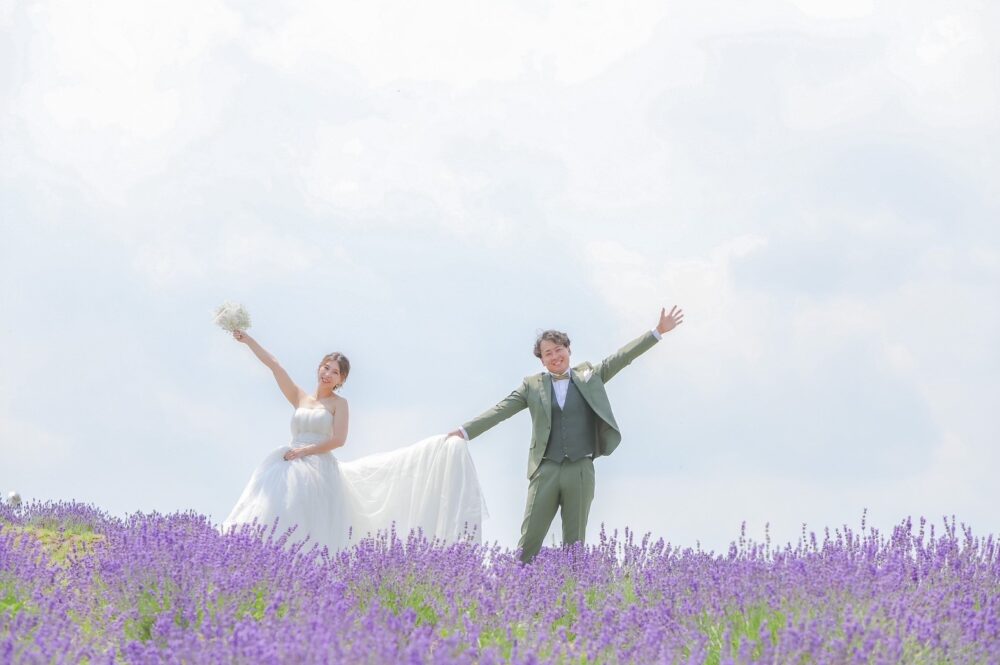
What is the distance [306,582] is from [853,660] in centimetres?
198

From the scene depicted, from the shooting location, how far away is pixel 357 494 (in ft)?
22.9

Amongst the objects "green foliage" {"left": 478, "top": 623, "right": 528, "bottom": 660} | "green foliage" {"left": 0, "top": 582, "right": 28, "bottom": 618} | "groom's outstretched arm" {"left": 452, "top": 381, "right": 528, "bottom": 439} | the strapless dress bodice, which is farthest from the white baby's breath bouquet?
"green foliage" {"left": 478, "top": 623, "right": 528, "bottom": 660}

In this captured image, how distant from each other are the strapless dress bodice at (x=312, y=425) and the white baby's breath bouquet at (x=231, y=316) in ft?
2.54

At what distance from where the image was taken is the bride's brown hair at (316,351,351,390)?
691cm

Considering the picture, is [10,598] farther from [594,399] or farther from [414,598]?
[594,399]

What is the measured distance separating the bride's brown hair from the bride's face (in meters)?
0.02

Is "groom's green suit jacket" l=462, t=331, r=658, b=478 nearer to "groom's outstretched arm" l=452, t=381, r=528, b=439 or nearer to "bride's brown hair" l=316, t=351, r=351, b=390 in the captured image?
"groom's outstretched arm" l=452, t=381, r=528, b=439

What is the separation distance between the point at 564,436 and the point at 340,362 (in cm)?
160

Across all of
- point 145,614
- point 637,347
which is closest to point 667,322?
point 637,347

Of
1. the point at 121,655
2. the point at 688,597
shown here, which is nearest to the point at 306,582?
the point at 121,655

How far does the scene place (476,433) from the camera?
655 centimetres

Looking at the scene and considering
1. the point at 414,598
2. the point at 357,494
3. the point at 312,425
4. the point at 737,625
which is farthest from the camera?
the point at 357,494

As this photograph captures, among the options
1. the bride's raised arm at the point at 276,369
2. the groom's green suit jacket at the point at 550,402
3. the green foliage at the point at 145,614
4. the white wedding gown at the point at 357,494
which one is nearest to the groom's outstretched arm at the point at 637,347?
the groom's green suit jacket at the point at 550,402

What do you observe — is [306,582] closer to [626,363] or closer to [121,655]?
[121,655]
